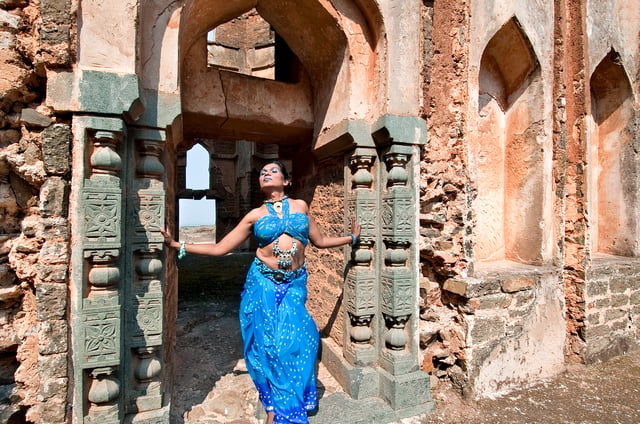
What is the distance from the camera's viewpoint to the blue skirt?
248cm

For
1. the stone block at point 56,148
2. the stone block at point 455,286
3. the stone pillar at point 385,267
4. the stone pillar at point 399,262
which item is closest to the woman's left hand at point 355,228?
the stone pillar at point 385,267

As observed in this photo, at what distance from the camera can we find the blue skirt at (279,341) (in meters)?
2.48

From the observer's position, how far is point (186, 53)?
10.0 ft

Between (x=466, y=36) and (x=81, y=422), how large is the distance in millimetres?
4191

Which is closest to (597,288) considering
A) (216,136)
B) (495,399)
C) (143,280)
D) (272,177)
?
(495,399)

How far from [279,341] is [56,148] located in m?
1.92

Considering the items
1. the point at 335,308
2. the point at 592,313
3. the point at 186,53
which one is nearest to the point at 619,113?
the point at 592,313

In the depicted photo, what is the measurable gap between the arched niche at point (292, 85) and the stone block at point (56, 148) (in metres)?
1.20

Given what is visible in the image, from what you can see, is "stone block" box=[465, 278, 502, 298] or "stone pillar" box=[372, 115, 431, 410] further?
"stone block" box=[465, 278, 502, 298]

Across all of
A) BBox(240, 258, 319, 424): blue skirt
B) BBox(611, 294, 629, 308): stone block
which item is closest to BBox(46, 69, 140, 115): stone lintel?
BBox(240, 258, 319, 424): blue skirt

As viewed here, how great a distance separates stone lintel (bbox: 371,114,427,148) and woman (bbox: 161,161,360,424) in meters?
0.92

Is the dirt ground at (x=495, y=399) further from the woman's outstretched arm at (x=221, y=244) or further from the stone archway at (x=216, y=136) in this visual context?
the woman's outstretched arm at (x=221, y=244)

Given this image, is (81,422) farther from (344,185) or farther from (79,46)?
(344,185)

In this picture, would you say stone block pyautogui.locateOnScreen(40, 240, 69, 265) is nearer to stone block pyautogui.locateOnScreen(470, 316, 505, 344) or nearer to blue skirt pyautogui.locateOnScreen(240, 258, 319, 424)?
blue skirt pyautogui.locateOnScreen(240, 258, 319, 424)
